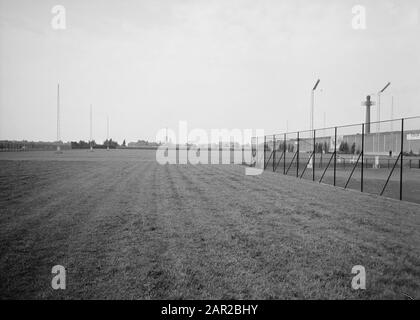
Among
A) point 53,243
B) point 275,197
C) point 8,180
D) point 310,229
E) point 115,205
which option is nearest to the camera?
point 53,243

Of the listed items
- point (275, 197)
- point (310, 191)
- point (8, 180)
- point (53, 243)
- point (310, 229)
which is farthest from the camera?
point (8, 180)

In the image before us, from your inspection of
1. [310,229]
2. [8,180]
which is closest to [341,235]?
[310,229]

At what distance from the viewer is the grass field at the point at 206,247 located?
3.87 meters

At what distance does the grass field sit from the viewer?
152 inches

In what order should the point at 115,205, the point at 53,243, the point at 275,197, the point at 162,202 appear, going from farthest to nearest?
the point at 275,197 → the point at 162,202 → the point at 115,205 → the point at 53,243

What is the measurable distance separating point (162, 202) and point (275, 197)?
4.60 meters

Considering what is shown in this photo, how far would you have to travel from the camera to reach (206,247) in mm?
5391

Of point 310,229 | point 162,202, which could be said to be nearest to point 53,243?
point 162,202

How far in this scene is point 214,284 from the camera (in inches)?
155

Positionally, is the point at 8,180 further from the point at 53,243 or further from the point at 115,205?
the point at 53,243

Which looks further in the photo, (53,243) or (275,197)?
(275,197)
